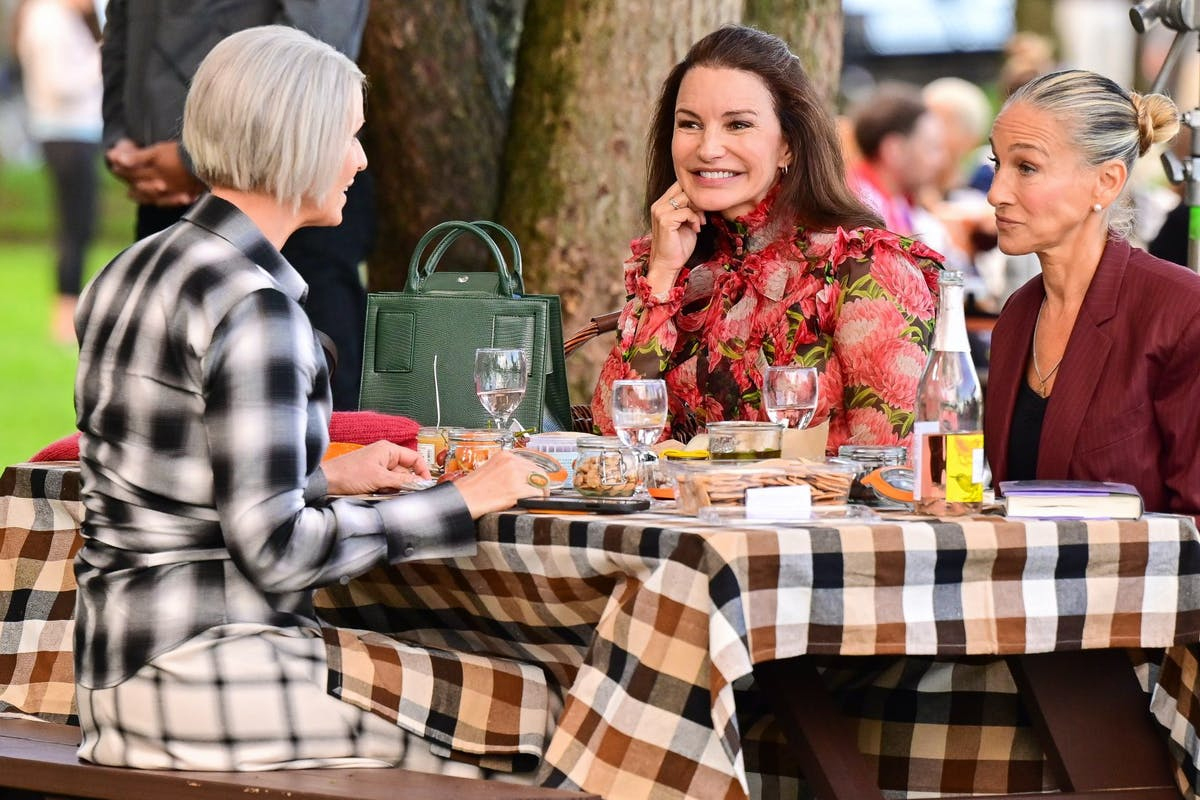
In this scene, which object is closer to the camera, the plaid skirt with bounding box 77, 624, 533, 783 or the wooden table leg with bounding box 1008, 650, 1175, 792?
the plaid skirt with bounding box 77, 624, 533, 783

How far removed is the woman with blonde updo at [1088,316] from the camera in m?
2.96

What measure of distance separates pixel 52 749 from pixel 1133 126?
2.14m

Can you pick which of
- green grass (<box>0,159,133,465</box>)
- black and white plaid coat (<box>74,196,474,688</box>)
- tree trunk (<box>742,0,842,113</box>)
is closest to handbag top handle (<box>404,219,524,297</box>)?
black and white plaid coat (<box>74,196,474,688</box>)

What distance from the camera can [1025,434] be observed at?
3.22m

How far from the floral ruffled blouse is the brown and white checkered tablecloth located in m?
0.95

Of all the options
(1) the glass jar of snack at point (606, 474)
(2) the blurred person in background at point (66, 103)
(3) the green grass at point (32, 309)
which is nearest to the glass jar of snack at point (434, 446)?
(1) the glass jar of snack at point (606, 474)

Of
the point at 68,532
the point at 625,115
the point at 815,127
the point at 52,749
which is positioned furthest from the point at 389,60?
the point at 52,749

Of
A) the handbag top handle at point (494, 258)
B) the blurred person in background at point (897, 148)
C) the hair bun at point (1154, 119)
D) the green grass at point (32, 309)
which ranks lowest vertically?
the green grass at point (32, 309)

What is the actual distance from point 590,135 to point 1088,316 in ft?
8.56

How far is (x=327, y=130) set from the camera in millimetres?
2604

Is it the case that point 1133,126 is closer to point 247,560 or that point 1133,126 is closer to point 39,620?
point 247,560

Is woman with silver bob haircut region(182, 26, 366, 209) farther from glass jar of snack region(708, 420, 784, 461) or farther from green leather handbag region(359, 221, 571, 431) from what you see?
green leather handbag region(359, 221, 571, 431)

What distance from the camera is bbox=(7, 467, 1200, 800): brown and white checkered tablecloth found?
2.29 metres

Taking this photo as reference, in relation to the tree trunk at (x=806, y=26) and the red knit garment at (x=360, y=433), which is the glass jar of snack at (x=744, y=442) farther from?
the tree trunk at (x=806, y=26)
